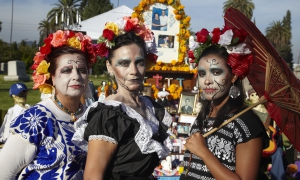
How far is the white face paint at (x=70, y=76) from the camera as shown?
250 cm

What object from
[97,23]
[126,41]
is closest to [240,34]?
[126,41]

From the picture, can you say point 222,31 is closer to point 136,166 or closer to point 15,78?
point 136,166

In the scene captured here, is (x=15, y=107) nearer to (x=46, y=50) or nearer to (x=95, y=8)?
(x=46, y=50)

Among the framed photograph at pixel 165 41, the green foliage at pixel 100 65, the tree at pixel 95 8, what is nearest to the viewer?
the green foliage at pixel 100 65

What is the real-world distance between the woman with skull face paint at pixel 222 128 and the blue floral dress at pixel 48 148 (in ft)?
2.47

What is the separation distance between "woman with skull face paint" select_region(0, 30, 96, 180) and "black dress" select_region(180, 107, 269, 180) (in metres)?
0.85

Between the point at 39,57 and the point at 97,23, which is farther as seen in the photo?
the point at 97,23

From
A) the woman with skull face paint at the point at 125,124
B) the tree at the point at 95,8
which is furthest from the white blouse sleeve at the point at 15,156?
the tree at the point at 95,8

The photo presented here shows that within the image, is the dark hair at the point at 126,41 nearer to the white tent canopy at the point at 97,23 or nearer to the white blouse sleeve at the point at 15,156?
the white blouse sleeve at the point at 15,156

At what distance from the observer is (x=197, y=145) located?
2084 millimetres

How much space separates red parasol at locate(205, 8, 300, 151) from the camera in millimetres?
2178

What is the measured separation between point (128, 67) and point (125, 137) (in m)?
0.46

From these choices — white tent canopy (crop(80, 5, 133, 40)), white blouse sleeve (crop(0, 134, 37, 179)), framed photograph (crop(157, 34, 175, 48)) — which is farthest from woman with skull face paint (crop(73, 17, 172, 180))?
white tent canopy (crop(80, 5, 133, 40))

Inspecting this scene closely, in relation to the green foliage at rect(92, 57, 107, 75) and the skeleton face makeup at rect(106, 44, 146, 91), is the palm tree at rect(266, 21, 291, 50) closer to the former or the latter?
the green foliage at rect(92, 57, 107, 75)
